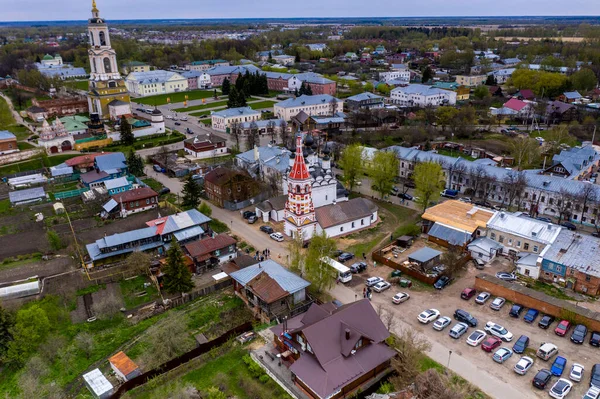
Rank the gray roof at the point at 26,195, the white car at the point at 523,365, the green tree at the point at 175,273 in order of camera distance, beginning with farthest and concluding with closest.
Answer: the gray roof at the point at 26,195 < the green tree at the point at 175,273 < the white car at the point at 523,365

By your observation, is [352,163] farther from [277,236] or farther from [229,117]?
[229,117]

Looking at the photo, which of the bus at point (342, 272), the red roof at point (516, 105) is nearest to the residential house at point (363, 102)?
the red roof at point (516, 105)

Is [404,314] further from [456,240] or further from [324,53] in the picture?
[324,53]

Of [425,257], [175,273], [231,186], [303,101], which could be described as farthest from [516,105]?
[175,273]

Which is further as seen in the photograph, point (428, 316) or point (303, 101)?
point (303, 101)

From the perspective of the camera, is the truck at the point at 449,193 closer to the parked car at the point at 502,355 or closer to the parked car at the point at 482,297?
the parked car at the point at 482,297
